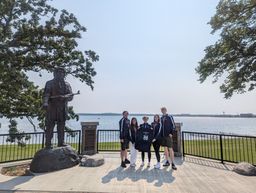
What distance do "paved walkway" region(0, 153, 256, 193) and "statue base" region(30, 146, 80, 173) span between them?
1.07 ft

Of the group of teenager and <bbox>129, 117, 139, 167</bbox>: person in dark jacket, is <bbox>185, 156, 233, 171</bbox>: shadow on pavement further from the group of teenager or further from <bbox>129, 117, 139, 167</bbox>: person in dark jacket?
<bbox>129, 117, 139, 167</bbox>: person in dark jacket

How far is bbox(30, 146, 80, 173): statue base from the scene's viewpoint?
309 inches

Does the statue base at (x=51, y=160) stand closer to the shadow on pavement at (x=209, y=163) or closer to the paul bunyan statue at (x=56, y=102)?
the paul bunyan statue at (x=56, y=102)

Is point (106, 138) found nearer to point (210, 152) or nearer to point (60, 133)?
point (210, 152)

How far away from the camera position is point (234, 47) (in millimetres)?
13609

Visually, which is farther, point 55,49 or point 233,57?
point 233,57

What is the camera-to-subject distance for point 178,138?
11227 millimetres

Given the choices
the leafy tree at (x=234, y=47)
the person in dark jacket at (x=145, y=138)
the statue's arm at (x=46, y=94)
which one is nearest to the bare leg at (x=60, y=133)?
the statue's arm at (x=46, y=94)

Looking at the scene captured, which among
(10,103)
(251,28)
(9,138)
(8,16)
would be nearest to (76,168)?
(9,138)

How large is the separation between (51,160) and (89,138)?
4.01m

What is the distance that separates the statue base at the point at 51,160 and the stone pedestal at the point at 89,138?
3.17 m

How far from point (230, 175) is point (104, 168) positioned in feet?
13.3

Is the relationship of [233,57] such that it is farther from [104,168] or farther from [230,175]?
[104,168]

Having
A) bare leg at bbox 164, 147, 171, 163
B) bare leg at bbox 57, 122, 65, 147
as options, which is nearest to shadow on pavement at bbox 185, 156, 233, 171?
bare leg at bbox 164, 147, 171, 163
